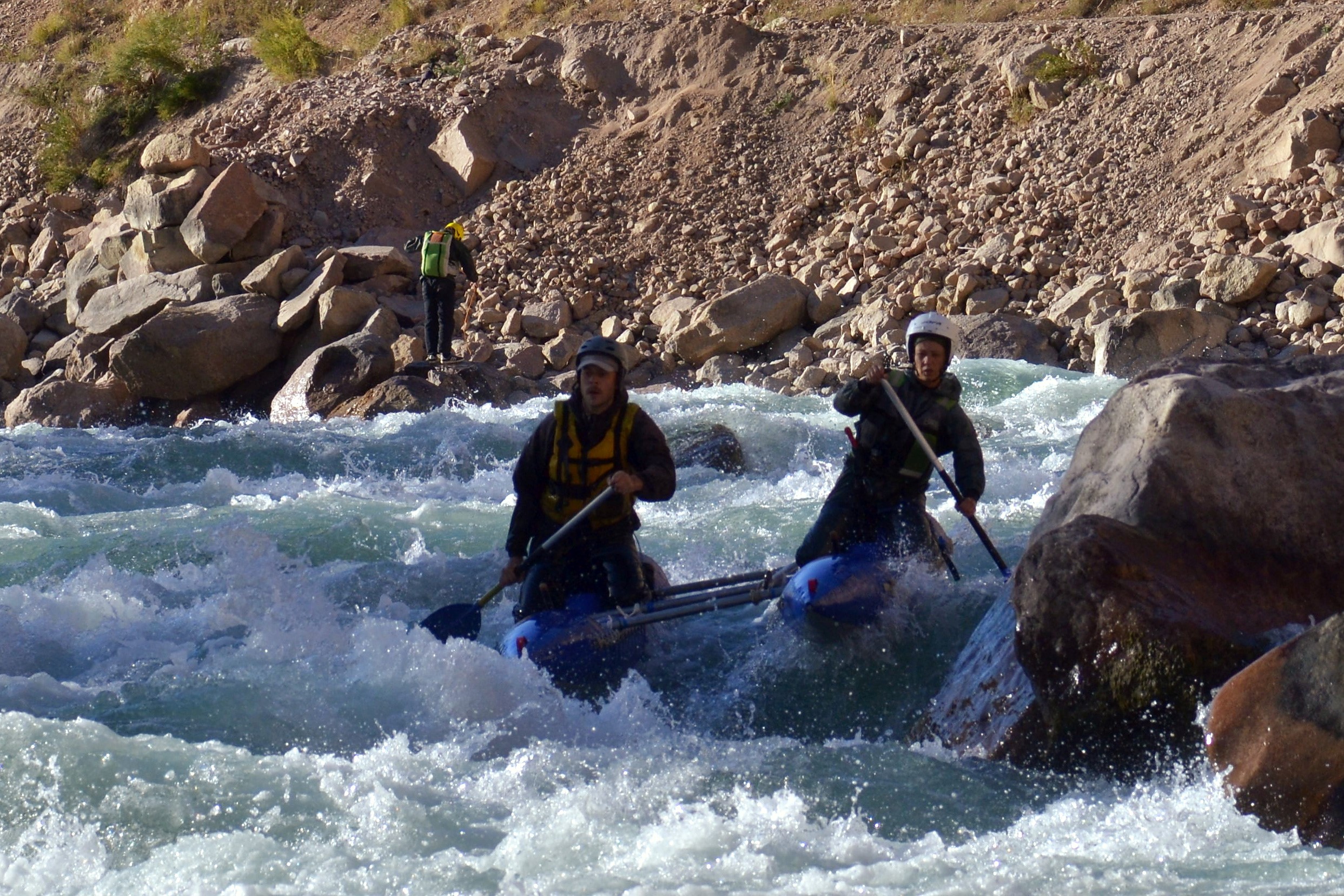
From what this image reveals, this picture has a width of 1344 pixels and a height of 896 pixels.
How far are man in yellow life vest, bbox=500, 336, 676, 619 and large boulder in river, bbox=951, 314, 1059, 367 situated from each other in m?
7.33

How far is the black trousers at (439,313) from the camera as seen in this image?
12.9 m

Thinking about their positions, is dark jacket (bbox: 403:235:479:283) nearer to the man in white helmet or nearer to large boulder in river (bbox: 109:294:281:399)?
large boulder in river (bbox: 109:294:281:399)

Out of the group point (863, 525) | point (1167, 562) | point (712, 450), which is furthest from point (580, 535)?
point (712, 450)

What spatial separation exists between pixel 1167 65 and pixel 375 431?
370 inches

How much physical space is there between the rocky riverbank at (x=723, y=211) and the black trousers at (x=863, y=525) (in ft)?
21.2

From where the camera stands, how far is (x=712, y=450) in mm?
9156

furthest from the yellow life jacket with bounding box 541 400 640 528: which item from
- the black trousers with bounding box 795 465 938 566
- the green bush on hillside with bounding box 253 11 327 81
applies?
the green bush on hillside with bounding box 253 11 327 81

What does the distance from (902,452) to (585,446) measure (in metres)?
1.23

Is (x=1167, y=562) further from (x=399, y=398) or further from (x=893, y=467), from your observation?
(x=399, y=398)

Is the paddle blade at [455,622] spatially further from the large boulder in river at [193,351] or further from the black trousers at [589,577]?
the large boulder in river at [193,351]

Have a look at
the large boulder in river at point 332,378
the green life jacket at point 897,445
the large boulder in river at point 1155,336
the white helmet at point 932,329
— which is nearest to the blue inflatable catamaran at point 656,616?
the green life jacket at point 897,445

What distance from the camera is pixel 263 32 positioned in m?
20.7

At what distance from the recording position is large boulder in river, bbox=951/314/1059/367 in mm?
11828

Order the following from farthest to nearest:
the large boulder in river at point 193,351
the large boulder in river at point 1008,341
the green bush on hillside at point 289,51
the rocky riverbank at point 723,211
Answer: the green bush on hillside at point 289,51 → the large boulder in river at point 193,351 → the rocky riverbank at point 723,211 → the large boulder in river at point 1008,341
